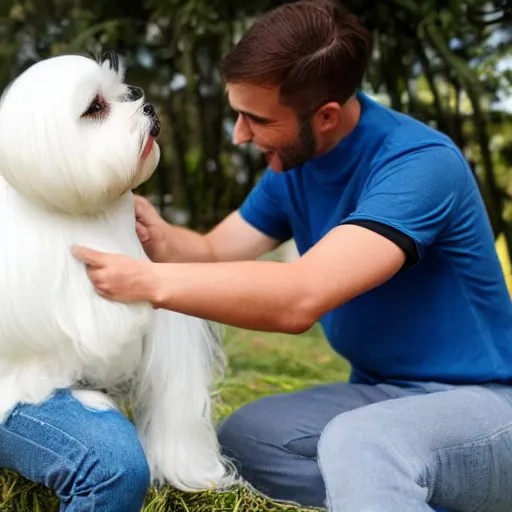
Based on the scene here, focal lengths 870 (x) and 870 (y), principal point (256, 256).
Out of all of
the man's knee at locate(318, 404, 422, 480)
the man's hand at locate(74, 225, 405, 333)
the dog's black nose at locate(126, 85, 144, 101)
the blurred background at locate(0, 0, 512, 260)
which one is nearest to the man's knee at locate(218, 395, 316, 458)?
the man's knee at locate(318, 404, 422, 480)

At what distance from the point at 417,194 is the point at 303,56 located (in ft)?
1.00

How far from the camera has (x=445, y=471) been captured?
1395 mm

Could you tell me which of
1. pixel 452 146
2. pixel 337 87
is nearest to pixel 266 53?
pixel 337 87

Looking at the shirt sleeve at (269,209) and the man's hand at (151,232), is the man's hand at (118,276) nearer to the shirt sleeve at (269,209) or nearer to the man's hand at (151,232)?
the man's hand at (151,232)

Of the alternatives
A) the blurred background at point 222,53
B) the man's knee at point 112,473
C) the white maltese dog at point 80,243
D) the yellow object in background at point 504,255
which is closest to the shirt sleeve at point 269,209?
the white maltese dog at point 80,243

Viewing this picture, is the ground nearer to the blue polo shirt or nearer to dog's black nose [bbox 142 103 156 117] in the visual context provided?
the blue polo shirt

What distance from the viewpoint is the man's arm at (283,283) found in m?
1.29

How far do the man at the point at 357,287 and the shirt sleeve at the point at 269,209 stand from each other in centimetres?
4

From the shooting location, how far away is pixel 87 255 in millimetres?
1269

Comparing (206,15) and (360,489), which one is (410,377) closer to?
(360,489)

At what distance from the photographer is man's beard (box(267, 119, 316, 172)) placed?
155 cm

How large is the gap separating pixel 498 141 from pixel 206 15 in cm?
123

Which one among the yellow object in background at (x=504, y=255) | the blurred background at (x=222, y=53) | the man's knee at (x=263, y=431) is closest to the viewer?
the man's knee at (x=263, y=431)

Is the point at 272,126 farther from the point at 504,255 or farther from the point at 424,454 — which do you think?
the point at 504,255
